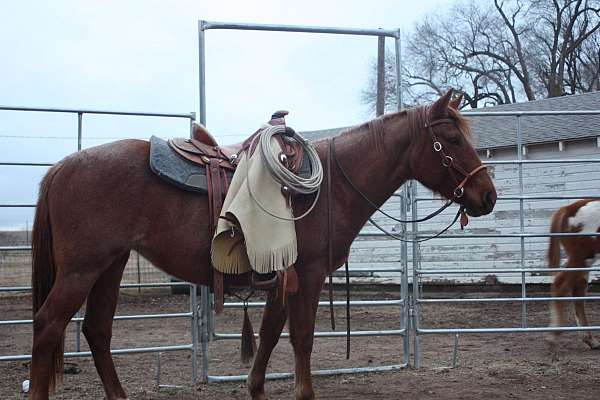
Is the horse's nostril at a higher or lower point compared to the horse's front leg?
higher

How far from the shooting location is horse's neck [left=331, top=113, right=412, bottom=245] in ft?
12.4

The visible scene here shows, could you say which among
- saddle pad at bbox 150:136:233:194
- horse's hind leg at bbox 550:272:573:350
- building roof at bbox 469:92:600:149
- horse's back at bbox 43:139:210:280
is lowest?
horse's hind leg at bbox 550:272:573:350

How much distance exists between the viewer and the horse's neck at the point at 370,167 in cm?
379

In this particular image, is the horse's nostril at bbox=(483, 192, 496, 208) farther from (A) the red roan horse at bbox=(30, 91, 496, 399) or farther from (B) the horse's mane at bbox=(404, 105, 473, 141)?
(B) the horse's mane at bbox=(404, 105, 473, 141)

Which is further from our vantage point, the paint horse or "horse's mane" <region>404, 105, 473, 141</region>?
the paint horse

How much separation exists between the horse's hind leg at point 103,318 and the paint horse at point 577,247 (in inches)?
179

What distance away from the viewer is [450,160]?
3.75m

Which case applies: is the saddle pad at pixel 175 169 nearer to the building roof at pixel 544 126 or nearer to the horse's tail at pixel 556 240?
the horse's tail at pixel 556 240

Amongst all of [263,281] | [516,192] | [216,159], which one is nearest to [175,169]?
[216,159]

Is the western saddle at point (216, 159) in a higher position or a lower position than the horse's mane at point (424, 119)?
lower

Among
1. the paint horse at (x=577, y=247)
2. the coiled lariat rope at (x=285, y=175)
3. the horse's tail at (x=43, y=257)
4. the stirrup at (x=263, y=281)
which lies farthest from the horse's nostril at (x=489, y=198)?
the paint horse at (x=577, y=247)

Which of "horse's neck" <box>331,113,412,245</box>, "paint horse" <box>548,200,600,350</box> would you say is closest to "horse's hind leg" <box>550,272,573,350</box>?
"paint horse" <box>548,200,600,350</box>

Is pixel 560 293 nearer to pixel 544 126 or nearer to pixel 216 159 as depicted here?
pixel 216 159

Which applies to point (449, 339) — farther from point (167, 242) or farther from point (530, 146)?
point (530, 146)
